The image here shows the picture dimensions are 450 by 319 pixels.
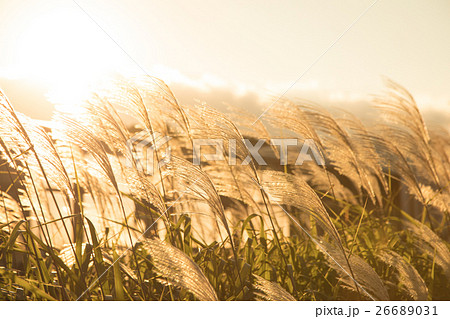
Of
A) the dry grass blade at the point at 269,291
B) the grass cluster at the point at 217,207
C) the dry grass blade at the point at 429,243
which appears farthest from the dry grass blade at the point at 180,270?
the dry grass blade at the point at 429,243

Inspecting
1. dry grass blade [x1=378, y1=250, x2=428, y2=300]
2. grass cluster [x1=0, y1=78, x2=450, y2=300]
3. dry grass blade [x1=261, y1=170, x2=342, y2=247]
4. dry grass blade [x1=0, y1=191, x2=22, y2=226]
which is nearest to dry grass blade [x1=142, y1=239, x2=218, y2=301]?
grass cluster [x1=0, y1=78, x2=450, y2=300]

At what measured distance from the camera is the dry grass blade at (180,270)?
124cm

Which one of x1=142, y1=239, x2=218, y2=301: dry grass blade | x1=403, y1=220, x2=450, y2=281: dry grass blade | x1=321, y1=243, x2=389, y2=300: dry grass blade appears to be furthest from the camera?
x1=403, y1=220, x2=450, y2=281: dry grass blade

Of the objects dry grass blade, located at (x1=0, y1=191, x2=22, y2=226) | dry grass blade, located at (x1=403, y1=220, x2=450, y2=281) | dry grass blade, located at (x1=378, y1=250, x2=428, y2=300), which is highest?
dry grass blade, located at (x1=0, y1=191, x2=22, y2=226)

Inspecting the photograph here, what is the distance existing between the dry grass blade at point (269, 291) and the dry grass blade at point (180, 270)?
16 centimetres

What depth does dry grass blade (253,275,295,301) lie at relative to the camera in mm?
1329

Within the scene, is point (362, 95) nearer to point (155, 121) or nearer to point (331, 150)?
point (331, 150)

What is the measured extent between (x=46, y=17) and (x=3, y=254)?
83 cm

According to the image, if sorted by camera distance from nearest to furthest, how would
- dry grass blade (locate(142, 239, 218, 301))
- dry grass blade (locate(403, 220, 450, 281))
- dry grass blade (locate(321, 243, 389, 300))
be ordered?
1. dry grass blade (locate(142, 239, 218, 301))
2. dry grass blade (locate(321, 243, 389, 300))
3. dry grass blade (locate(403, 220, 450, 281))

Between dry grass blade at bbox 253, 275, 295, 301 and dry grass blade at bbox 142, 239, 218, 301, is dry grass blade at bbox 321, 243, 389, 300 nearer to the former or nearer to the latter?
dry grass blade at bbox 253, 275, 295, 301

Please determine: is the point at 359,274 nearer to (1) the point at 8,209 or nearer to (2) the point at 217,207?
(2) the point at 217,207

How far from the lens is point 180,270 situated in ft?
4.09

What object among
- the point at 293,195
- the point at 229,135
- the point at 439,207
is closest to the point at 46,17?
the point at 229,135

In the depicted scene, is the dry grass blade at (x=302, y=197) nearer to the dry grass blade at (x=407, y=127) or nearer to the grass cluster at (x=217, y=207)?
the grass cluster at (x=217, y=207)
